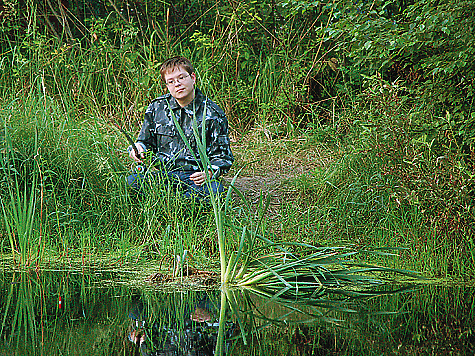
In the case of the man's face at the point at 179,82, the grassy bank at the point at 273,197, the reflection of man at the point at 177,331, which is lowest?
the reflection of man at the point at 177,331

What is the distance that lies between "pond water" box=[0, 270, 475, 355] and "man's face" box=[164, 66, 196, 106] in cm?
154

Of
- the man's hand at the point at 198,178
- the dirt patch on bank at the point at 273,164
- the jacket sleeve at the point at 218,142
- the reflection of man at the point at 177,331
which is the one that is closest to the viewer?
the reflection of man at the point at 177,331

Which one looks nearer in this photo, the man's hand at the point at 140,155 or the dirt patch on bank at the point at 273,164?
the man's hand at the point at 140,155

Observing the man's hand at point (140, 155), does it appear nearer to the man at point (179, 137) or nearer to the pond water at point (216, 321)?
the man at point (179, 137)

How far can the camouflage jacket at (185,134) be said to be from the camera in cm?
438

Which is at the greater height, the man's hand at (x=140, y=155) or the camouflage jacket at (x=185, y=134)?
the camouflage jacket at (x=185, y=134)

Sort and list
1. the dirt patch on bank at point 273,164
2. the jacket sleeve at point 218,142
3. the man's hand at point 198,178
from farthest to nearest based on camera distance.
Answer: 1. the dirt patch on bank at point 273,164
2. the jacket sleeve at point 218,142
3. the man's hand at point 198,178

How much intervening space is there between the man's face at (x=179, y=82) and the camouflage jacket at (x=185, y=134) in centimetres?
9

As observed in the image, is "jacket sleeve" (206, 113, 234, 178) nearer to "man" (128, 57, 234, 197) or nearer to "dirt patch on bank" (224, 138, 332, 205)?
"man" (128, 57, 234, 197)

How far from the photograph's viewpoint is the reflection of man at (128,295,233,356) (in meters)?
2.15

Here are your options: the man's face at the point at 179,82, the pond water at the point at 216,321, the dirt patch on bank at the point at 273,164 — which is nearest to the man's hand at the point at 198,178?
the man's face at the point at 179,82

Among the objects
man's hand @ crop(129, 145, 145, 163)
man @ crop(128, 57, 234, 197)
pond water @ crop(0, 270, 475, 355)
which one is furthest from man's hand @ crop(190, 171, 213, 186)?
pond water @ crop(0, 270, 475, 355)

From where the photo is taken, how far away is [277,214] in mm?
4500

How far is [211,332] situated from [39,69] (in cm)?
440
